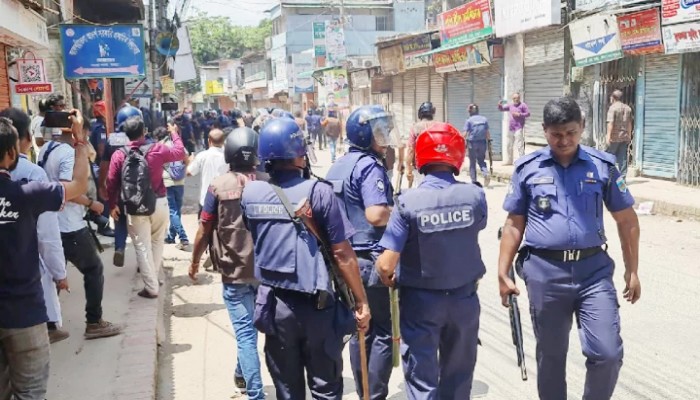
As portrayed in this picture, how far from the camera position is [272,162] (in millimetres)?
3283

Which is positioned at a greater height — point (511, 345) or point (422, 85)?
point (422, 85)

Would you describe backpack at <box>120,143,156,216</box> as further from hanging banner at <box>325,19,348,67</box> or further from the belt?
hanging banner at <box>325,19,348,67</box>

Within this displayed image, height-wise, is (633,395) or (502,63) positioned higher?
(502,63)

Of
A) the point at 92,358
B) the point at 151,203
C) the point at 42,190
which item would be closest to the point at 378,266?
the point at 42,190

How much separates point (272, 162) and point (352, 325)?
0.87 metres

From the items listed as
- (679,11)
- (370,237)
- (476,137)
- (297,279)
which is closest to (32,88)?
(370,237)

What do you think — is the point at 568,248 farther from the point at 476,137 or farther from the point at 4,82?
the point at 476,137

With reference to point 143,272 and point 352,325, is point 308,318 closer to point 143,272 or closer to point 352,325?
point 352,325

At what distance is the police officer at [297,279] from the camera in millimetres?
3115

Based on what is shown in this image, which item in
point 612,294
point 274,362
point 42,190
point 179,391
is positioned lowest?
point 179,391

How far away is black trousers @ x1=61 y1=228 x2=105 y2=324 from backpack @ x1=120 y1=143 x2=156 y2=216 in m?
0.73

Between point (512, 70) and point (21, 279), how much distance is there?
52.9ft

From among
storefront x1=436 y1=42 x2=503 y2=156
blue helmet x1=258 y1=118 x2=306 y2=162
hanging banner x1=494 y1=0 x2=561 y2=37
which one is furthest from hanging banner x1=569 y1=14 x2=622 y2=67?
blue helmet x1=258 y1=118 x2=306 y2=162

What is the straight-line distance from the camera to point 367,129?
3.94 m
